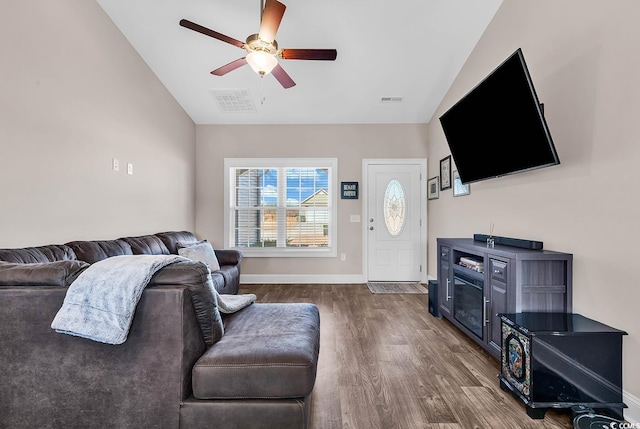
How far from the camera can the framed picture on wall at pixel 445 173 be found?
4.11 m

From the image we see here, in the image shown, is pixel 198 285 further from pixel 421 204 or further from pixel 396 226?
pixel 421 204

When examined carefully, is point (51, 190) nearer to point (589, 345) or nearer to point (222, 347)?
point (222, 347)

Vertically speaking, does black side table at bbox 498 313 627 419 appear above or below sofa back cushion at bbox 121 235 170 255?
below

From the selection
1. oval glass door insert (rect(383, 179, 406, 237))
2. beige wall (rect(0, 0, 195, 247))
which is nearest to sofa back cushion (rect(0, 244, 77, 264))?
beige wall (rect(0, 0, 195, 247))

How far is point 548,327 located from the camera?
1768mm

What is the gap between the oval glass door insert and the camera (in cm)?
495

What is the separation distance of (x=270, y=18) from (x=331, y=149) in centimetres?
287

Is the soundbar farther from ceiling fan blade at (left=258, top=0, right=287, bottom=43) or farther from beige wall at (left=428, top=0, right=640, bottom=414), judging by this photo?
ceiling fan blade at (left=258, top=0, right=287, bottom=43)

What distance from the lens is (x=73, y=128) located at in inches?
99.3

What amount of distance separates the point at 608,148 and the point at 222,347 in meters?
2.44

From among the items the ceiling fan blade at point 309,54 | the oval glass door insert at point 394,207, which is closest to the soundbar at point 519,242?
the oval glass door insert at point 394,207

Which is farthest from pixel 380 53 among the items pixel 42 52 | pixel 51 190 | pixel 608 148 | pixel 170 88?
pixel 51 190

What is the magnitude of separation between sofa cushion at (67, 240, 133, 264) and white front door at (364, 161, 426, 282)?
3.38 metres

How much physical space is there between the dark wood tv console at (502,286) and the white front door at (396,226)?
79.0 inches
